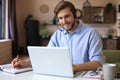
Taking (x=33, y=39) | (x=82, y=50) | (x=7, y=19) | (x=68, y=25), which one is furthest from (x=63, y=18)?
(x=33, y=39)

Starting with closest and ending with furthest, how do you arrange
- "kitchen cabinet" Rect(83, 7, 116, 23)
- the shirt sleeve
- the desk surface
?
1. the desk surface
2. the shirt sleeve
3. "kitchen cabinet" Rect(83, 7, 116, 23)

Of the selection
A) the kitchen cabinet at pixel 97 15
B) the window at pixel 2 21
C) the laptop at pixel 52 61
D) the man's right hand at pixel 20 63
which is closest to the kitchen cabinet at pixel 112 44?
the kitchen cabinet at pixel 97 15

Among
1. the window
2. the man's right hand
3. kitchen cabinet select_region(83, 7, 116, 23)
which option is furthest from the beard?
kitchen cabinet select_region(83, 7, 116, 23)

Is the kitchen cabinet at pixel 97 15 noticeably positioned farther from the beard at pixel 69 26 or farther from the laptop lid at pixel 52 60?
the laptop lid at pixel 52 60

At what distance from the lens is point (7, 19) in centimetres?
677

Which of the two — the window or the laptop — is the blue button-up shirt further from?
the window

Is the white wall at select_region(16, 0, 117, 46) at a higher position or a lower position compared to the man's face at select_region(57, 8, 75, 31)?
higher

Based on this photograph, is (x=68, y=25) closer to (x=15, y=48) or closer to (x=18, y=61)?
(x=18, y=61)

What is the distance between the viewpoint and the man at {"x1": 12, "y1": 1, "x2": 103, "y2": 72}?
6.19ft

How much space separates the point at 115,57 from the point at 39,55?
233cm

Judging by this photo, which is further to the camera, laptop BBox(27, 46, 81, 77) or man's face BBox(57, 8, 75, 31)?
man's face BBox(57, 8, 75, 31)

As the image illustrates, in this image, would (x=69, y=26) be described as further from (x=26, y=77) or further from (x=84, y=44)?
(x=26, y=77)

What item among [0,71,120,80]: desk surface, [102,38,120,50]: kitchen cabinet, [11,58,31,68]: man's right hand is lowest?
[102,38,120,50]: kitchen cabinet

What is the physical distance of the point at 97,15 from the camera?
7.70 meters
